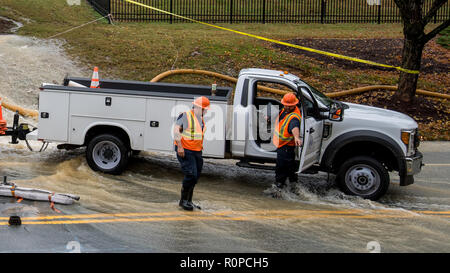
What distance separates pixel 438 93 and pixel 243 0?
13909mm

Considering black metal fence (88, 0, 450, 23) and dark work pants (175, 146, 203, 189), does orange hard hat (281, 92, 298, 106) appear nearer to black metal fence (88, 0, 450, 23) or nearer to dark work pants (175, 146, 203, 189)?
dark work pants (175, 146, 203, 189)

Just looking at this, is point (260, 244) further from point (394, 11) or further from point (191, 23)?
point (394, 11)

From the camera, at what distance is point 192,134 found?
8680 mm

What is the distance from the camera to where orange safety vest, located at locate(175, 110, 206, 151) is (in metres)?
8.66

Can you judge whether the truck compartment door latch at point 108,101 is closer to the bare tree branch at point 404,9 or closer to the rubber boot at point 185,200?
Result: the rubber boot at point 185,200

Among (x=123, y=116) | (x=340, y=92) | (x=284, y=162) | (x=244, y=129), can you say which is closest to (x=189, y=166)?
(x=244, y=129)

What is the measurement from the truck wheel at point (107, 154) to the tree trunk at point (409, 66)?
9.25 m

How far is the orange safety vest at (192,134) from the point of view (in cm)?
866

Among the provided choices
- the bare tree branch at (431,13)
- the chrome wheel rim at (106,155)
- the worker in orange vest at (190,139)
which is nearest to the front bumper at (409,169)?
the worker in orange vest at (190,139)

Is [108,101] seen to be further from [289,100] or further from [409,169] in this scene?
[409,169]

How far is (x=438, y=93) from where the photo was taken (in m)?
17.8

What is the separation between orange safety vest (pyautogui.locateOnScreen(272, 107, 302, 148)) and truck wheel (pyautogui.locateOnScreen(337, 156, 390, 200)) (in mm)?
1087

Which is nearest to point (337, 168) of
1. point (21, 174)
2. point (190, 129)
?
point (190, 129)
